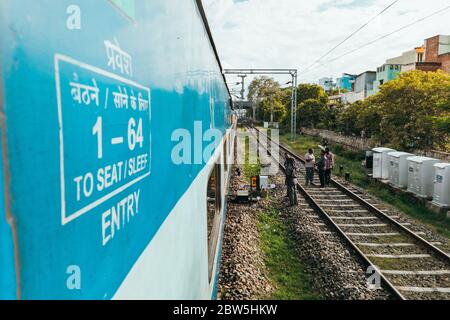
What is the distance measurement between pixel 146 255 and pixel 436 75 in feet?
59.2

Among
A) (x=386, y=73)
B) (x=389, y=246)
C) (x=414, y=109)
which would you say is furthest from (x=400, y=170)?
(x=386, y=73)

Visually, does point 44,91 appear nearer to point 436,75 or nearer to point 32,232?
point 32,232

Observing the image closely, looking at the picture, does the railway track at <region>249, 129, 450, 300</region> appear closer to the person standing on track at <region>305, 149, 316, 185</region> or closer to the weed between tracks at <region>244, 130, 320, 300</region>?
the weed between tracks at <region>244, 130, 320, 300</region>

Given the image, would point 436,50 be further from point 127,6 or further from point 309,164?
point 127,6

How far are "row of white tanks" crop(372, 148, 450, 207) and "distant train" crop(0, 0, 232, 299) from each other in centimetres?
1032

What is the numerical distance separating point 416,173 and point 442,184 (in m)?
1.47

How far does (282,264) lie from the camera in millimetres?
7152

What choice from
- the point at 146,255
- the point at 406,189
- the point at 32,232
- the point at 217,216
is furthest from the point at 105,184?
the point at 406,189

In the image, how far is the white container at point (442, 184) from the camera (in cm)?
989

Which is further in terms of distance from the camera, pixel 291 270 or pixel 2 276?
pixel 291 270

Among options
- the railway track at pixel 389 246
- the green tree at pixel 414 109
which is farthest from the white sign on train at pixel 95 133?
the green tree at pixel 414 109

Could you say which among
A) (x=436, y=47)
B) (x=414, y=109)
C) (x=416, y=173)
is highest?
(x=436, y=47)

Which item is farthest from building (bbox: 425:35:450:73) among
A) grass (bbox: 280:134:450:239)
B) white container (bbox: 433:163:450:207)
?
white container (bbox: 433:163:450:207)

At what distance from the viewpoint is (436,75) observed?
634 inches
